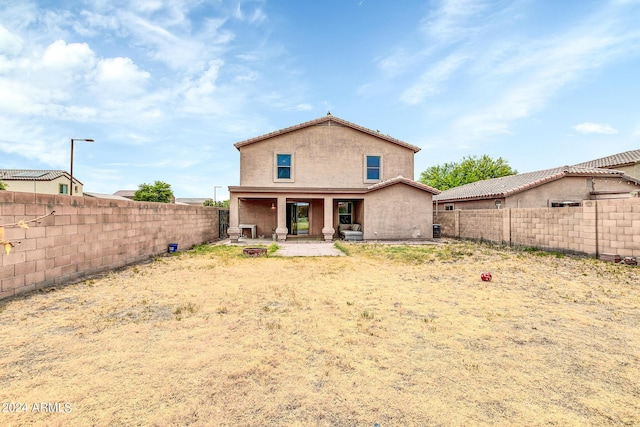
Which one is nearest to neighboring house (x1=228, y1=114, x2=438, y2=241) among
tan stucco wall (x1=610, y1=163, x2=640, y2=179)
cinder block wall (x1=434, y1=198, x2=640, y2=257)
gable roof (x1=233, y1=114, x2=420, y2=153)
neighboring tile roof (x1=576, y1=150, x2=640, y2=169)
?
gable roof (x1=233, y1=114, x2=420, y2=153)

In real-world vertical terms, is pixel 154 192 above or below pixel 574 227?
above

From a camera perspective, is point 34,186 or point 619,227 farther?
point 34,186

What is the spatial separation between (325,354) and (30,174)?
50.9 m

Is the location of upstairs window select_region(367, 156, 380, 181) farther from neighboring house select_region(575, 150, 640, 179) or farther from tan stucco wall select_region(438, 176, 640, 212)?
neighboring house select_region(575, 150, 640, 179)

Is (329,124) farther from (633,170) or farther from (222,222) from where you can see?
(633,170)

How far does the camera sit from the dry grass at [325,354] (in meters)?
2.37

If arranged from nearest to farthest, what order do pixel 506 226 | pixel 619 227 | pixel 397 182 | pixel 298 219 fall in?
1. pixel 619 227
2. pixel 506 226
3. pixel 397 182
4. pixel 298 219

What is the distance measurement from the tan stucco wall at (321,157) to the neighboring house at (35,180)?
3439 centimetres

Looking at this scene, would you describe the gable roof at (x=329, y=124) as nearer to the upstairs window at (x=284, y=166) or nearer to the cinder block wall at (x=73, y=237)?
the upstairs window at (x=284, y=166)

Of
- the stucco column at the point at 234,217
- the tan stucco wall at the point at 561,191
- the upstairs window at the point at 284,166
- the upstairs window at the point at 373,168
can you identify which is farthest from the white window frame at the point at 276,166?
the tan stucco wall at the point at 561,191

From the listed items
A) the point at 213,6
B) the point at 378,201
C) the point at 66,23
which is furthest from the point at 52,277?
the point at 378,201

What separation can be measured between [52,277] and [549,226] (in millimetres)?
17288

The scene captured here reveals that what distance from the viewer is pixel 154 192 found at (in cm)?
4609

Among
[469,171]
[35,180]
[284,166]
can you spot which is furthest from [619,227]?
[35,180]
